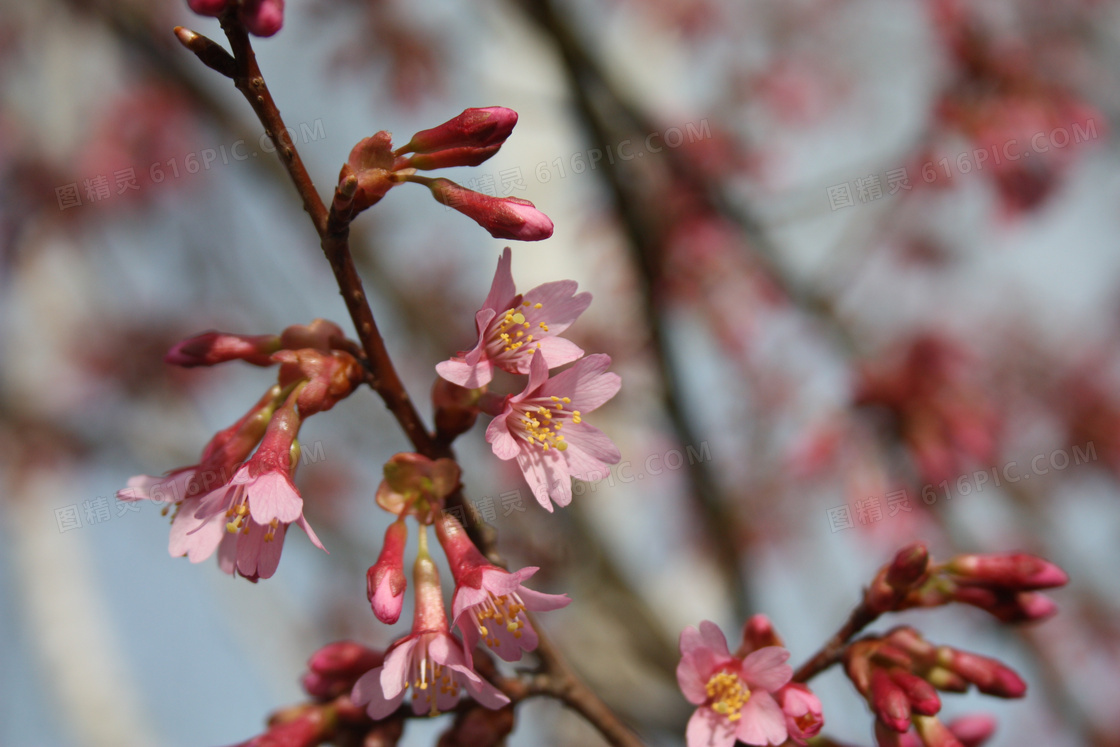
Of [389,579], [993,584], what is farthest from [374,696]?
[993,584]

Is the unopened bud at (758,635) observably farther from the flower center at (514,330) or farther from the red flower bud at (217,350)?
the red flower bud at (217,350)

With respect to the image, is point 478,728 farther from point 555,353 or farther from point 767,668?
point 555,353

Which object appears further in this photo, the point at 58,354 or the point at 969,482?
the point at 58,354

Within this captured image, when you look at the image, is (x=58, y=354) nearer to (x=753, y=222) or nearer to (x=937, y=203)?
(x=753, y=222)

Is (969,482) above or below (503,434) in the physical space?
below

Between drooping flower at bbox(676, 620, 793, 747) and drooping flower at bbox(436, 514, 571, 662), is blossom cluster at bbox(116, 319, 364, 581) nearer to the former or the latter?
drooping flower at bbox(436, 514, 571, 662)

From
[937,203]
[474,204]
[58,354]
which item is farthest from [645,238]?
[58,354]

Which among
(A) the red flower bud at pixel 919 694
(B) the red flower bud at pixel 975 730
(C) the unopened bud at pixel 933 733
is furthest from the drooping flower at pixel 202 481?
(B) the red flower bud at pixel 975 730

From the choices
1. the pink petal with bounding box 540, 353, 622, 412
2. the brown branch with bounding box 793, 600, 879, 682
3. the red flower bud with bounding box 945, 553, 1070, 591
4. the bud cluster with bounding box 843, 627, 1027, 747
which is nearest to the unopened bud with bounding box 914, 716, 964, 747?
the bud cluster with bounding box 843, 627, 1027, 747
